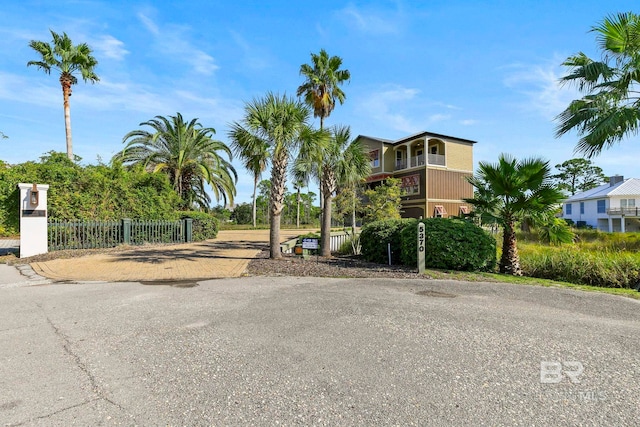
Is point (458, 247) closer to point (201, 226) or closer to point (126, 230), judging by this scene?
point (126, 230)

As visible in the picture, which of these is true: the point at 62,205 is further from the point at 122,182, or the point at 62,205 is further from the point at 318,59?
the point at 318,59

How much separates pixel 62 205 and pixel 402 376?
16399 millimetres

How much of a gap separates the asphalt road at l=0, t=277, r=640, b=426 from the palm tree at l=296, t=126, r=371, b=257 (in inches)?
274

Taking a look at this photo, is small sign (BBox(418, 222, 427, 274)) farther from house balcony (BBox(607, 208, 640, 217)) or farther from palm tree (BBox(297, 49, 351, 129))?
house balcony (BBox(607, 208, 640, 217))

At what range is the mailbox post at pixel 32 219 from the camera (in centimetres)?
1209

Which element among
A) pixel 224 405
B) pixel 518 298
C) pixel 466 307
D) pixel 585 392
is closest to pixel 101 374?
pixel 224 405

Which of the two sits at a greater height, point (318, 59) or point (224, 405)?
point (318, 59)

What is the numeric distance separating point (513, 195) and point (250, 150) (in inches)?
325

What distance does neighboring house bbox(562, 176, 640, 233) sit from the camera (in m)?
38.9

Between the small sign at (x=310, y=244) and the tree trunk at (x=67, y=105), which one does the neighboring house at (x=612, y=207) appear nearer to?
the small sign at (x=310, y=244)

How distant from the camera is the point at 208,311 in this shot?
5.21 metres

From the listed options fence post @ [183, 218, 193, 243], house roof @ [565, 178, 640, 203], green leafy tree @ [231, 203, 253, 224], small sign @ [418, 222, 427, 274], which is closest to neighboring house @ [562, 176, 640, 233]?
house roof @ [565, 178, 640, 203]

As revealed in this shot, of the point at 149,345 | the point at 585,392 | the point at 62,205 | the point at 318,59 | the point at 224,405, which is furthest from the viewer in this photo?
the point at 318,59

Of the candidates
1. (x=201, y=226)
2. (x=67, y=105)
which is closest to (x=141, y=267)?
(x=201, y=226)
